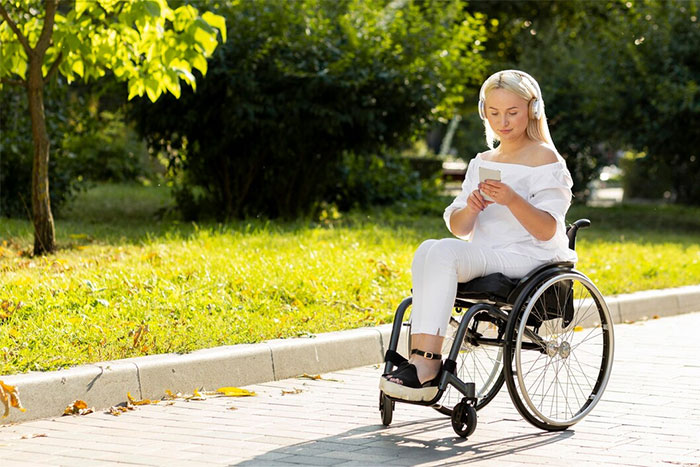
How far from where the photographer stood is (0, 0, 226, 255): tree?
7.96 m

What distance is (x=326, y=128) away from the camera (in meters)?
12.5

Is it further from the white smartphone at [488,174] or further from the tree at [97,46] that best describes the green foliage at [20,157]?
the white smartphone at [488,174]

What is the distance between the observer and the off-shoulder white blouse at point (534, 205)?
4.84 m

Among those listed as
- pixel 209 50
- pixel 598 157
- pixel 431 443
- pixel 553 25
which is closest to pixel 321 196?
pixel 209 50

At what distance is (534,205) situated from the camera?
4.83 meters

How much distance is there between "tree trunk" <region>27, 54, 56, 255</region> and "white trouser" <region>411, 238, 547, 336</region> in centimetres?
520

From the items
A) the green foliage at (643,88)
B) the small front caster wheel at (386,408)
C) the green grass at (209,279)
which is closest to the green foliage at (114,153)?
the green grass at (209,279)

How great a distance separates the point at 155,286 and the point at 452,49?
23.2 feet

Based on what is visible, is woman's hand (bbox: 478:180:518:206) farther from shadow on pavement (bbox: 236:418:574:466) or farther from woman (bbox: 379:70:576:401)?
shadow on pavement (bbox: 236:418:574:466)

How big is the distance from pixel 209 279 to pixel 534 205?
3286 mm

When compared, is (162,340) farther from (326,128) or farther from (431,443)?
(326,128)

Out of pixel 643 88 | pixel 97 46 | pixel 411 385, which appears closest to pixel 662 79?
pixel 643 88

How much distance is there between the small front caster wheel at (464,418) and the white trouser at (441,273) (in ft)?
1.13

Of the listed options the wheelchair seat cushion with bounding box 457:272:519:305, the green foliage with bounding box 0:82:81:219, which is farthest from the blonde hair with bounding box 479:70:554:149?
the green foliage with bounding box 0:82:81:219
